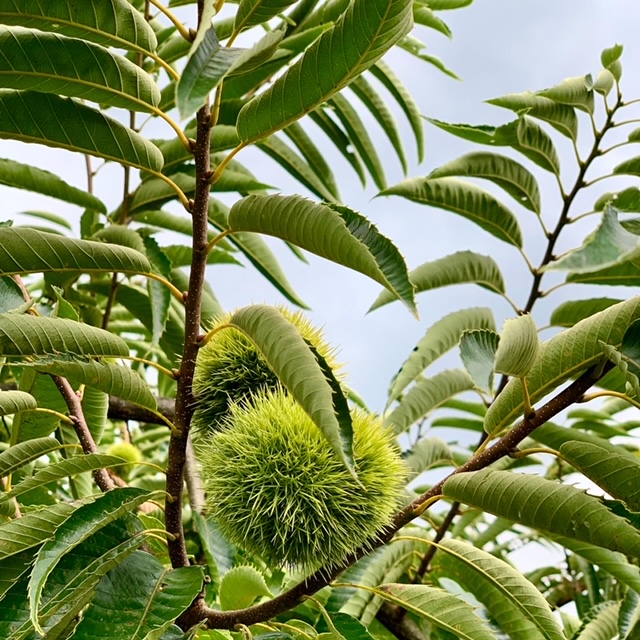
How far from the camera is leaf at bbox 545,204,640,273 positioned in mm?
621

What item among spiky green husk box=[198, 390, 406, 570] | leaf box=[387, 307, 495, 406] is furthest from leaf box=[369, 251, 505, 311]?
spiky green husk box=[198, 390, 406, 570]

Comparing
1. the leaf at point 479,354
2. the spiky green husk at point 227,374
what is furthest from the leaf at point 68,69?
the leaf at point 479,354

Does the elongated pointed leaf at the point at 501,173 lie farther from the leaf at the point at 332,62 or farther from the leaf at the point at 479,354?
the leaf at the point at 332,62

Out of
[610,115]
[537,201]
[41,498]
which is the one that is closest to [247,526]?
[41,498]

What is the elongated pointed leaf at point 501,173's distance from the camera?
1476mm

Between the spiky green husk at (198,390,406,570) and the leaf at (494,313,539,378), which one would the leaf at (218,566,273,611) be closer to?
the spiky green husk at (198,390,406,570)

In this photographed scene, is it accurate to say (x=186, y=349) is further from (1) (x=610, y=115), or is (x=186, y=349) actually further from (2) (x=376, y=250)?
(1) (x=610, y=115)

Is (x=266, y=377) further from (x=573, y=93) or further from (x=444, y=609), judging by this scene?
(x=573, y=93)

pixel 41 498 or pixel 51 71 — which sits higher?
pixel 51 71

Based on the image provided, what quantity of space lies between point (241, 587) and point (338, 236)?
0.64 metres

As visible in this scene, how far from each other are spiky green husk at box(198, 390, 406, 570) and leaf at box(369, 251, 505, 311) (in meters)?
0.51

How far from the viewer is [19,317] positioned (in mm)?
887

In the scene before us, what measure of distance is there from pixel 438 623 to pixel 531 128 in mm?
947

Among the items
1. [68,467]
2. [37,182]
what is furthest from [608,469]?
[37,182]
